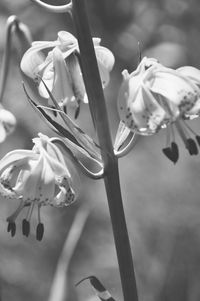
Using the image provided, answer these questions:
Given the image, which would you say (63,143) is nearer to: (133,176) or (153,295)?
(153,295)

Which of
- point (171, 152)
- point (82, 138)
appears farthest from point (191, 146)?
point (82, 138)

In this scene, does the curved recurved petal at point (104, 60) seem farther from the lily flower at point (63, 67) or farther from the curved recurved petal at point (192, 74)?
the curved recurved petal at point (192, 74)

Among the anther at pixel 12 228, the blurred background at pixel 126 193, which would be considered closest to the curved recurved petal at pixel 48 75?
the anther at pixel 12 228

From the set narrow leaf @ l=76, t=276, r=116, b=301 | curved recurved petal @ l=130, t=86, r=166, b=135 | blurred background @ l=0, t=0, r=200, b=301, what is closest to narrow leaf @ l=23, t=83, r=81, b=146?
curved recurved petal @ l=130, t=86, r=166, b=135

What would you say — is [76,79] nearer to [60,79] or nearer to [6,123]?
[60,79]

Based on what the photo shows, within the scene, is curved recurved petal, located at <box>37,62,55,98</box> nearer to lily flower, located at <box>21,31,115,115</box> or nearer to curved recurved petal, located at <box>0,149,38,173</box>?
lily flower, located at <box>21,31,115,115</box>
